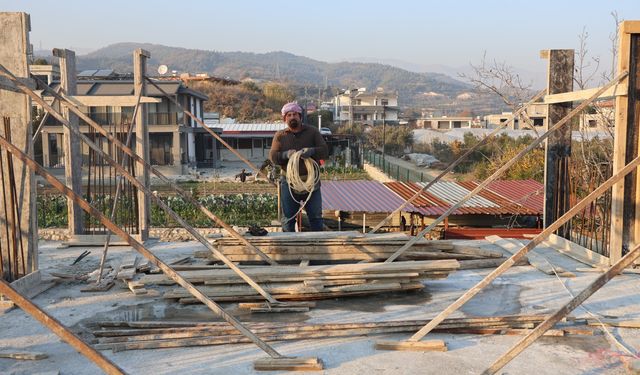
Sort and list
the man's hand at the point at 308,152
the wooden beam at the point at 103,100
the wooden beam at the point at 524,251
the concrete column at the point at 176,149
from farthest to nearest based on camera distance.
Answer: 1. the concrete column at the point at 176,149
2. the man's hand at the point at 308,152
3. the wooden beam at the point at 103,100
4. the wooden beam at the point at 524,251

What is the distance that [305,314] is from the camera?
5.58m

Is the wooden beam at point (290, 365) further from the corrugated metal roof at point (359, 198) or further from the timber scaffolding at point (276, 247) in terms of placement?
the corrugated metal roof at point (359, 198)

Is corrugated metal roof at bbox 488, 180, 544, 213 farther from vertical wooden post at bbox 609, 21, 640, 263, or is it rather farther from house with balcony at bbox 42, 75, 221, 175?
house with balcony at bbox 42, 75, 221, 175

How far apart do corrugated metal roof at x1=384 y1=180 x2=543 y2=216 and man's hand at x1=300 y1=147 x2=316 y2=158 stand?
382 centimetres

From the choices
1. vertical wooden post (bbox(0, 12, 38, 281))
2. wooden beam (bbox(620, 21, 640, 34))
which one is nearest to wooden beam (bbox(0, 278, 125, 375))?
vertical wooden post (bbox(0, 12, 38, 281))

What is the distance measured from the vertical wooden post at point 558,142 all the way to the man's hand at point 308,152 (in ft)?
10.8

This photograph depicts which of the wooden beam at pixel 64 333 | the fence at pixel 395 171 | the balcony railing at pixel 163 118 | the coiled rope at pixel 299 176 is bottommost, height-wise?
the fence at pixel 395 171

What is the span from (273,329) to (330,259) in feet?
7.05

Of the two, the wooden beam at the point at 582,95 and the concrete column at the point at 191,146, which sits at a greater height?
the wooden beam at the point at 582,95

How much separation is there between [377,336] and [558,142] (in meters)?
5.14

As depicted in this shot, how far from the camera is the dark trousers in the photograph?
8.43m

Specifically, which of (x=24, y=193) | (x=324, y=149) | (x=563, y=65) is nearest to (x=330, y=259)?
(x=324, y=149)

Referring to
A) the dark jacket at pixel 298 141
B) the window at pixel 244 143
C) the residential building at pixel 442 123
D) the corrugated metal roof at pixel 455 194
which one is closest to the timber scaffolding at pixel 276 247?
the dark jacket at pixel 298 141

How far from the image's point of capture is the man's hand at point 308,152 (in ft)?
26.4
